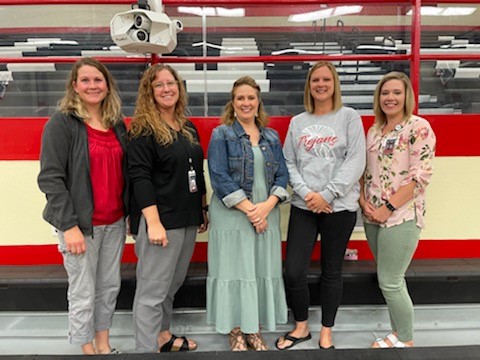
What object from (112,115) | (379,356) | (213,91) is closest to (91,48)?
(213,91)

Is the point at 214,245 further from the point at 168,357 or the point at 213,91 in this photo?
the point at 213,91

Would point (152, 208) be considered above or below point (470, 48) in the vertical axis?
below

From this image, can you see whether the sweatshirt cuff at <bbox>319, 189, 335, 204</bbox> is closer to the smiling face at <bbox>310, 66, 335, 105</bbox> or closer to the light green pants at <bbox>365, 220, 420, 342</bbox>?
the light green pants at <bbox>365, 220, 420, 342</bbox>

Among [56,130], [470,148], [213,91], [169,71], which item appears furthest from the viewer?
[213,91]

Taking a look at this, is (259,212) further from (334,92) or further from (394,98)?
(394,98)

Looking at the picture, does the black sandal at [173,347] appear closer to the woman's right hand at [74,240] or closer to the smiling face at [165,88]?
the woman's right hand at [74,240]

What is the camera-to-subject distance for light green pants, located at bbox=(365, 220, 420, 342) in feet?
Answer: 6.37

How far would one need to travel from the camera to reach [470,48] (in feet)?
17.5

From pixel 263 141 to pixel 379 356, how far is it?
1176 mm

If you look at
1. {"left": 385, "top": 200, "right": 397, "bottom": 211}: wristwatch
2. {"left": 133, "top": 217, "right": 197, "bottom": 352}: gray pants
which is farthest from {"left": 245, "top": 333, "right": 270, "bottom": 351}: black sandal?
{"left": 385, "top": 200, "right": 397, "bottom": 211}: wristwatch

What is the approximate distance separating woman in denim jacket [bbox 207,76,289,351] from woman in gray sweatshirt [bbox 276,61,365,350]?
0.34 ft

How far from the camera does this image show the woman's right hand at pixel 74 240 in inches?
68.4

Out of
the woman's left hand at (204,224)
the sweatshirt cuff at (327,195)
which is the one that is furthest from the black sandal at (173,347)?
the sweatshirt cuff at (327,195)

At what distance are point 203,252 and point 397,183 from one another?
139cm
